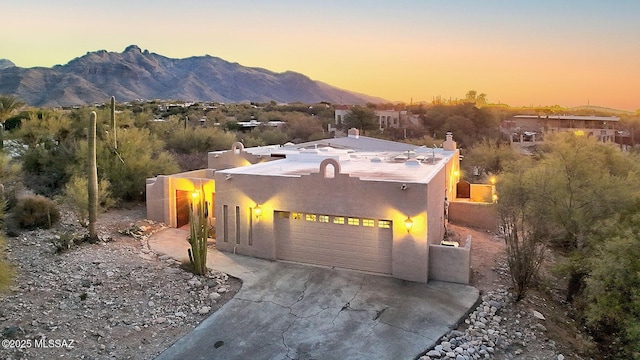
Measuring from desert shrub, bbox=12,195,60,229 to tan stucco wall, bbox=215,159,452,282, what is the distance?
600 cm

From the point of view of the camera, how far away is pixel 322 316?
10.5m

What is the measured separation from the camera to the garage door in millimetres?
Result: 12891

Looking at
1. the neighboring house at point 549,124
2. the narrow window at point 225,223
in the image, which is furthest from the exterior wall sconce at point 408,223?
the neighboring house at point 549,124

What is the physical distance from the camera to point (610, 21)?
2594 centimetres

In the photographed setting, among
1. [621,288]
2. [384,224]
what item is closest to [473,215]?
[384,224]

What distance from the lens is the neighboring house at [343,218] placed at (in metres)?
12.3

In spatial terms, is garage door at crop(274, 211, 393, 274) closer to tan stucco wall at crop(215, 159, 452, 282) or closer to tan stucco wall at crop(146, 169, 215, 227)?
tan stucco wall at crop(215, 159, 452, 282)

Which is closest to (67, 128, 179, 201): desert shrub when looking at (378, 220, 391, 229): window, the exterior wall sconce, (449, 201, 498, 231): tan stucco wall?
(378, 220, 391, 229): window

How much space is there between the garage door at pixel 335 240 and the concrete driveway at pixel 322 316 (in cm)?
40

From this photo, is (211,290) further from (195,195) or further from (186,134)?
(186,134)

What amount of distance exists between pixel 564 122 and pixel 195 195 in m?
54.0

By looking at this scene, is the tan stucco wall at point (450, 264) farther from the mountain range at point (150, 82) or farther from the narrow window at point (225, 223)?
the mountain range at point (150, 82)

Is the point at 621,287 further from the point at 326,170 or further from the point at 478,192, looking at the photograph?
the point at 478,192

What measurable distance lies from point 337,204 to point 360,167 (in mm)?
3720
